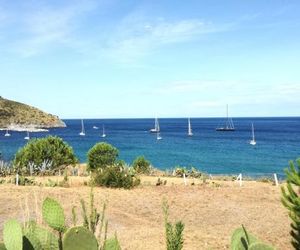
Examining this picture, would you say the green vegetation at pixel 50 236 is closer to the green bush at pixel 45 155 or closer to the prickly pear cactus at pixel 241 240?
the prickly pear cactus at pixel 241 240

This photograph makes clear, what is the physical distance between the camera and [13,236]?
4.00 m

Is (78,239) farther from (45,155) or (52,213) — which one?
(45,155)

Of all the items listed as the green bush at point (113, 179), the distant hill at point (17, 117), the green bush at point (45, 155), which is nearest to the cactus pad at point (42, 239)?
the green bush at point (113, 179)

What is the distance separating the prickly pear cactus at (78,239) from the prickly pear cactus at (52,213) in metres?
0.33

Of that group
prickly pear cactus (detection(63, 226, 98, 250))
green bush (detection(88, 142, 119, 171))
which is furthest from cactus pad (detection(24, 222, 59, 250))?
green bush (detection(88, 142, 119, 171))

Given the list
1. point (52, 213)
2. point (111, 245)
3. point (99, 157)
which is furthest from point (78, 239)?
point (99, 157)

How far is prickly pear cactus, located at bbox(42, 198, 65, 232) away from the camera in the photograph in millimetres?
4285

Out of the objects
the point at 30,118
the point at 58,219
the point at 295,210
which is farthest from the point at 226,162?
the point at 30,118

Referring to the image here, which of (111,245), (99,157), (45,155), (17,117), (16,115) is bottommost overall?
(99,157)

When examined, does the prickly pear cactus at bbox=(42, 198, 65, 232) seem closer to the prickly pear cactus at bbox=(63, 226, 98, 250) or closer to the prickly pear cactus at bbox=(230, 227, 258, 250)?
the prickly pear cactus at bbox=(63, 226, 98, 250)

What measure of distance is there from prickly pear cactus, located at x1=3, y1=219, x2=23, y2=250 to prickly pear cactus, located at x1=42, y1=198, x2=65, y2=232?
1.02 feet

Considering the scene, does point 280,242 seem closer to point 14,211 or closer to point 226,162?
point 14,211

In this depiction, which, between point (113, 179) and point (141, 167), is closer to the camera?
point (113, 179)

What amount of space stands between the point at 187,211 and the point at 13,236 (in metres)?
16.2
